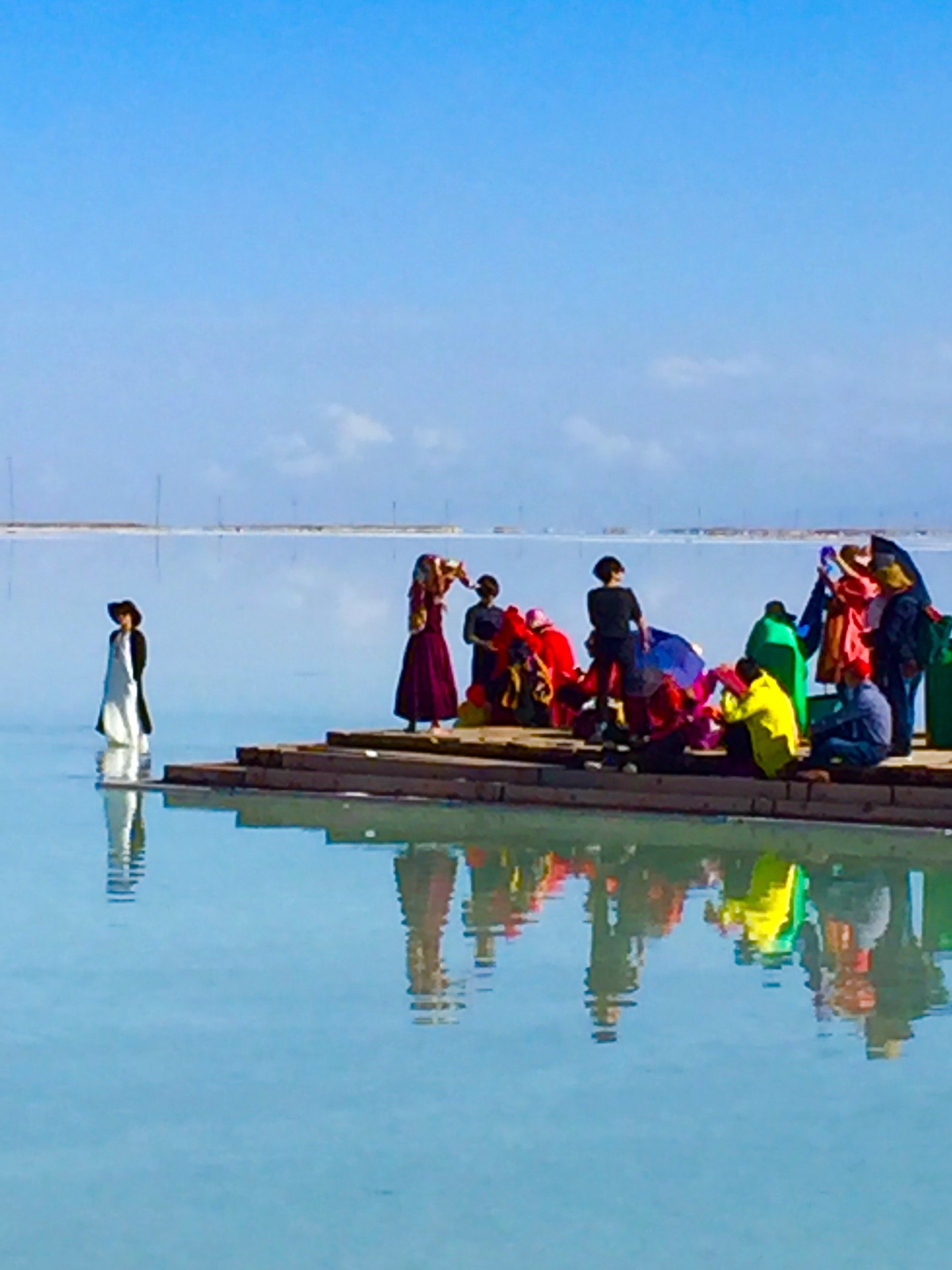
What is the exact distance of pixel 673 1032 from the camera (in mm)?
10172

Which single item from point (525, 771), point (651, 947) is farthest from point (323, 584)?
point (651, 947)

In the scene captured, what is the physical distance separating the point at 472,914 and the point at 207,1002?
2549 millimetres

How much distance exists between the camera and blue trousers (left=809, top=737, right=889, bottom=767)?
50.8ft

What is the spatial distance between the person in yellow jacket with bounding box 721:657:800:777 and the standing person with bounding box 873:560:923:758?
2.38ft

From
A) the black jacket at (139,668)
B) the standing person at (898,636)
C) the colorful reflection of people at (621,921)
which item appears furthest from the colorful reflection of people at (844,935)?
the black jacket at (139,668)

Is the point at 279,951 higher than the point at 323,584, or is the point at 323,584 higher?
the point at 323,584

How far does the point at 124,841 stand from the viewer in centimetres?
1554

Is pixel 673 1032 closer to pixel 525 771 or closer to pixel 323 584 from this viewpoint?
pixel 525 771

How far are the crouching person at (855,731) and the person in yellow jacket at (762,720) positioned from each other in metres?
0.19

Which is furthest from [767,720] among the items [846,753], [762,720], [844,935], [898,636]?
[844,935]

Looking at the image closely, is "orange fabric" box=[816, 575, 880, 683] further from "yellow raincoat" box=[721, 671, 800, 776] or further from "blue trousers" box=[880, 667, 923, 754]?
"yellow raincoat" box=[721, 671, 800, 776]

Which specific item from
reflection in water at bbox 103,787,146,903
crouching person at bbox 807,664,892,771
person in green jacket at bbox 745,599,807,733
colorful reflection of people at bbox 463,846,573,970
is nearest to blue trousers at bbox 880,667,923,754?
crouching person at bbox 807,664,892,771

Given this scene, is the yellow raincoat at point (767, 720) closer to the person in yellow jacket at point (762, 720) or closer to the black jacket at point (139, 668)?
the person in yellow jacket at point (762, 720)

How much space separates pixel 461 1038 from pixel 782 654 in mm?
8086
